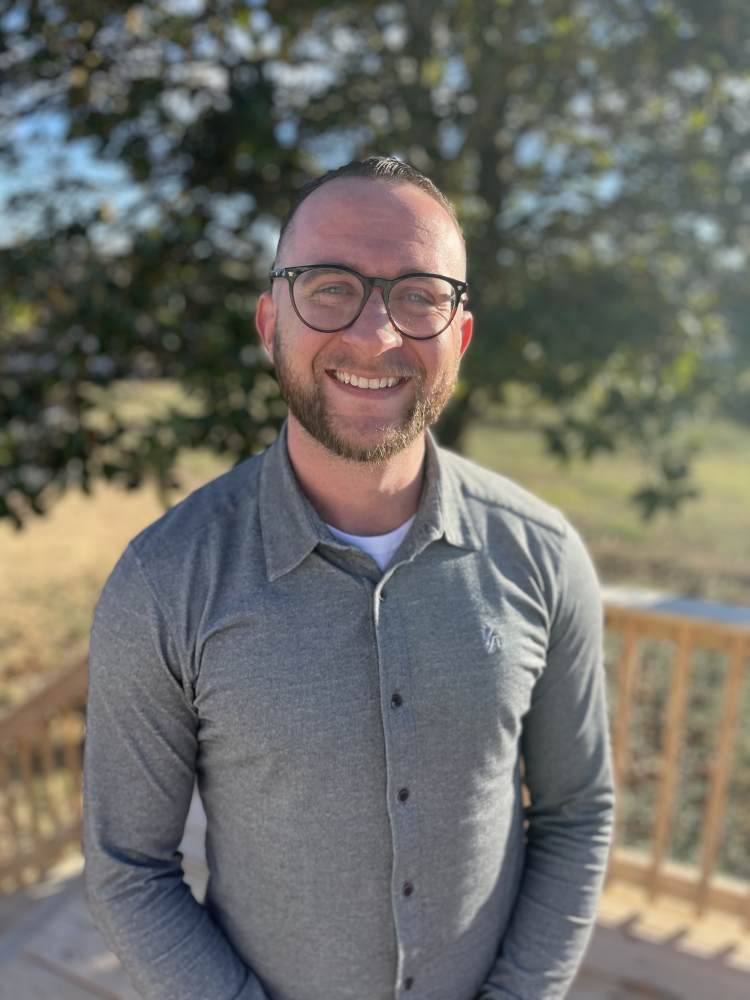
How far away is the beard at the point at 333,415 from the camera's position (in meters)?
1.14

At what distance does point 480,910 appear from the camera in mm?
1298

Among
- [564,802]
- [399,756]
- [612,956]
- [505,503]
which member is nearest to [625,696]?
[612,956]

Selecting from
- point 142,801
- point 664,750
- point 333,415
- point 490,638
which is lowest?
point 664,750

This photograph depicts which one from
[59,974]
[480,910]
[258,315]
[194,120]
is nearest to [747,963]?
[480,910]

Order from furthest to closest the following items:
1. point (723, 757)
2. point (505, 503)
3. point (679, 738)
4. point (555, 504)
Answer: point (555, 504), point (679, 738), point (723, 757), point (505, 503)

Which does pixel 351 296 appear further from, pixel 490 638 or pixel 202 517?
pixel 490 638

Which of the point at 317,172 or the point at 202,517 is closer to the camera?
the point at 202,517

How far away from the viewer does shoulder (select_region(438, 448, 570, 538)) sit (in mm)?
1345

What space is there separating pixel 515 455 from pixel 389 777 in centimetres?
873

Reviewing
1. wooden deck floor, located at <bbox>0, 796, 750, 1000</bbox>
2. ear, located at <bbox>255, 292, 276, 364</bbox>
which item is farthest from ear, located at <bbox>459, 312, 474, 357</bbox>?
wooden deck floor, located at <bbox>0, 796, 750, 1000</bbox>

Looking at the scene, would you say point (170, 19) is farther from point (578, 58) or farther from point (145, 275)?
point (578, 58)

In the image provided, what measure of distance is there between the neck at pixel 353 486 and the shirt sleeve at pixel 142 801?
0.30m

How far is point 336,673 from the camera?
3.72 feet

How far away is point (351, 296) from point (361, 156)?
2079 millimetres
